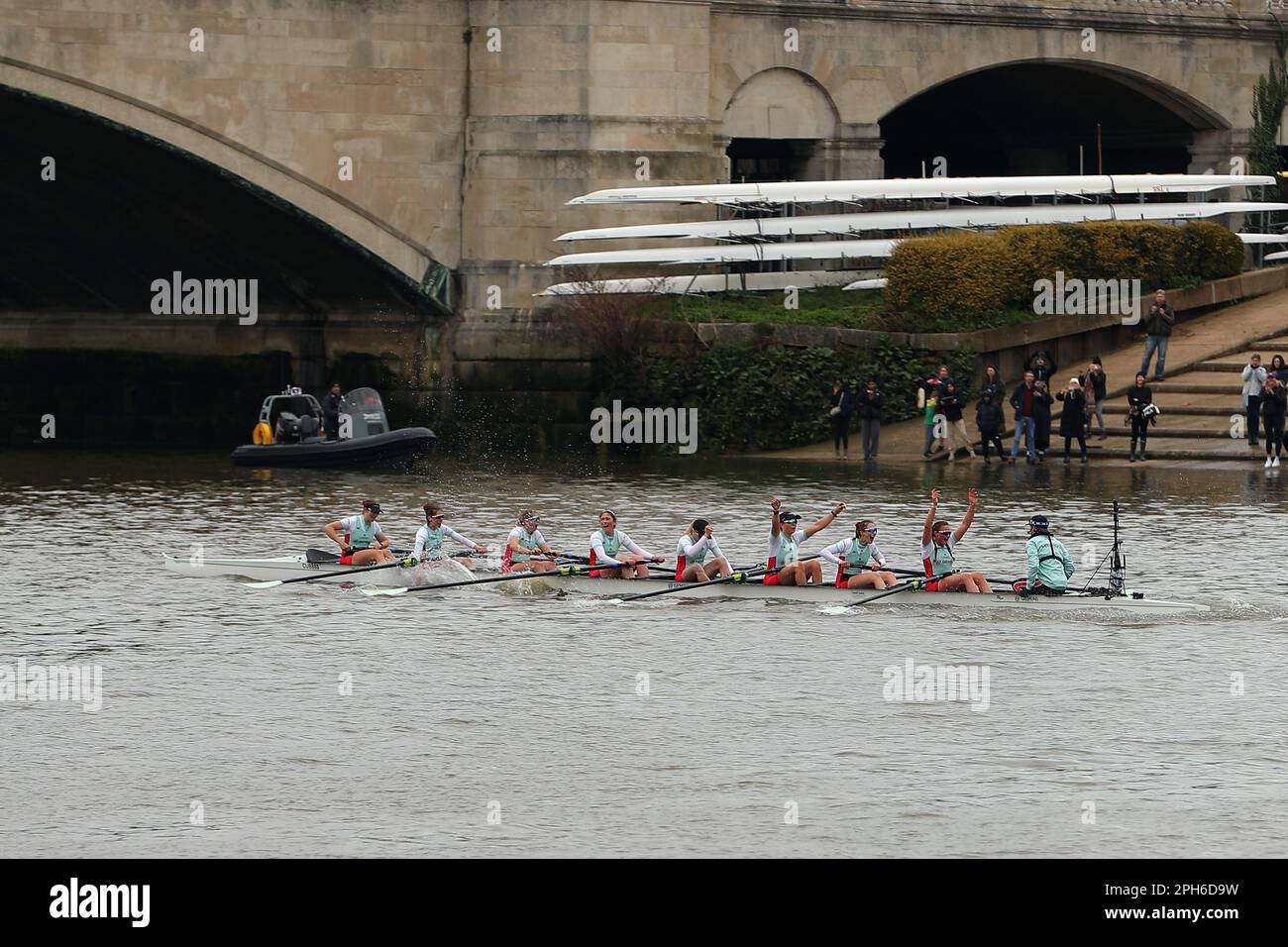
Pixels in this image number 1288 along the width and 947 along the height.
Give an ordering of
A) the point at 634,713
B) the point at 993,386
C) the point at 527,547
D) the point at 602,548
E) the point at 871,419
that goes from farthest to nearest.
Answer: the point at 871,419 → the point at 993,386 → the point at 527,547 → the point at 602,548 → the point at 634,713

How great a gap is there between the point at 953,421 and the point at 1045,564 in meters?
16.7

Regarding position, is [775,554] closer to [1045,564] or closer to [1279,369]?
[1045,564]

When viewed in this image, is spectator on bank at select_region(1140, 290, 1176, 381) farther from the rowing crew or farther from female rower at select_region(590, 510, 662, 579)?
female rower at select_region(590, 510, 662, 579)

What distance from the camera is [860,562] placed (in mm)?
26281

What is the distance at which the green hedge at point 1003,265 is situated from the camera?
44281 mm

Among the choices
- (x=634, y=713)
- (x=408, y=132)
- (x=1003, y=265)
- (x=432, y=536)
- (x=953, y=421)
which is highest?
(x=408, y=132)

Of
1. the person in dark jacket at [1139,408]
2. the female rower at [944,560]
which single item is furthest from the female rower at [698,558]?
the person in dark jacket at [1139,408]

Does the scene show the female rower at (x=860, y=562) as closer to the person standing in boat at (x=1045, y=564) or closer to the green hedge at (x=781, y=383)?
the person standing in boat at (x=1045, y=564)

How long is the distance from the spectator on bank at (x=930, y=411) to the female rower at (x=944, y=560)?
1548 centimetres

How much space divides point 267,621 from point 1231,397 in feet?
78.0

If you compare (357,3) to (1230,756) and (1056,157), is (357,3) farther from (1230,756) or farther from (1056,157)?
(1230,756)

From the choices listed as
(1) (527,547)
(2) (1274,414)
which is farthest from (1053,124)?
(1) (527,547)

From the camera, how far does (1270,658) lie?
73.5ft

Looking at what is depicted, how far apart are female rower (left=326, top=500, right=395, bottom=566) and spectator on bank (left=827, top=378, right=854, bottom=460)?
1562cm
